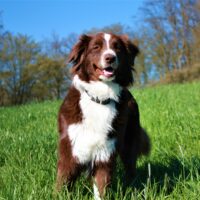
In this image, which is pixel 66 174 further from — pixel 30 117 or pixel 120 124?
pixel 30 117

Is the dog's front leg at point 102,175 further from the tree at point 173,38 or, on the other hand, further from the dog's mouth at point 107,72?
the tree at point 173,38

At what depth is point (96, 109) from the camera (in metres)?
3.84

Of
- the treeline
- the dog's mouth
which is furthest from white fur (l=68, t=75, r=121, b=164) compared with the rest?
the treeline

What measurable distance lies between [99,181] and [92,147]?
34 centimetres

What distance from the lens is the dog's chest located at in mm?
3686

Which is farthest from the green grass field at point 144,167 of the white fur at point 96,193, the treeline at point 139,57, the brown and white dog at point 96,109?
the treeline at point 139,57

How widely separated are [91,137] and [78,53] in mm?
948

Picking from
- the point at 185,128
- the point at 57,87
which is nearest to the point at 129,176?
the point at 185,128

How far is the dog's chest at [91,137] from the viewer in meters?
3.69

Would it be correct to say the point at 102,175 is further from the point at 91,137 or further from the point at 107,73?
the point at 107,73

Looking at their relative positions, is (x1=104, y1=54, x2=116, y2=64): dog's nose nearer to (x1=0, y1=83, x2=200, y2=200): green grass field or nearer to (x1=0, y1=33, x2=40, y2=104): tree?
(x1=0, y1=83, x2=200, y2=200): green grass field

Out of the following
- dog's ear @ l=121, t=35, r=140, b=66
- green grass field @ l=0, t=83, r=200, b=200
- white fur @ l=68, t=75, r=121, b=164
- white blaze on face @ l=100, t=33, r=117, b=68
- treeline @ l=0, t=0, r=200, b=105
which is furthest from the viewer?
treeline @ l=0, t=0, r=200, b=105

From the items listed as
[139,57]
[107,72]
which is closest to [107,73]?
[107,72]

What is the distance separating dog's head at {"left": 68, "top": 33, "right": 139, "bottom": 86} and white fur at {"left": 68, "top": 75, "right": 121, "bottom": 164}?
21 centimetres
